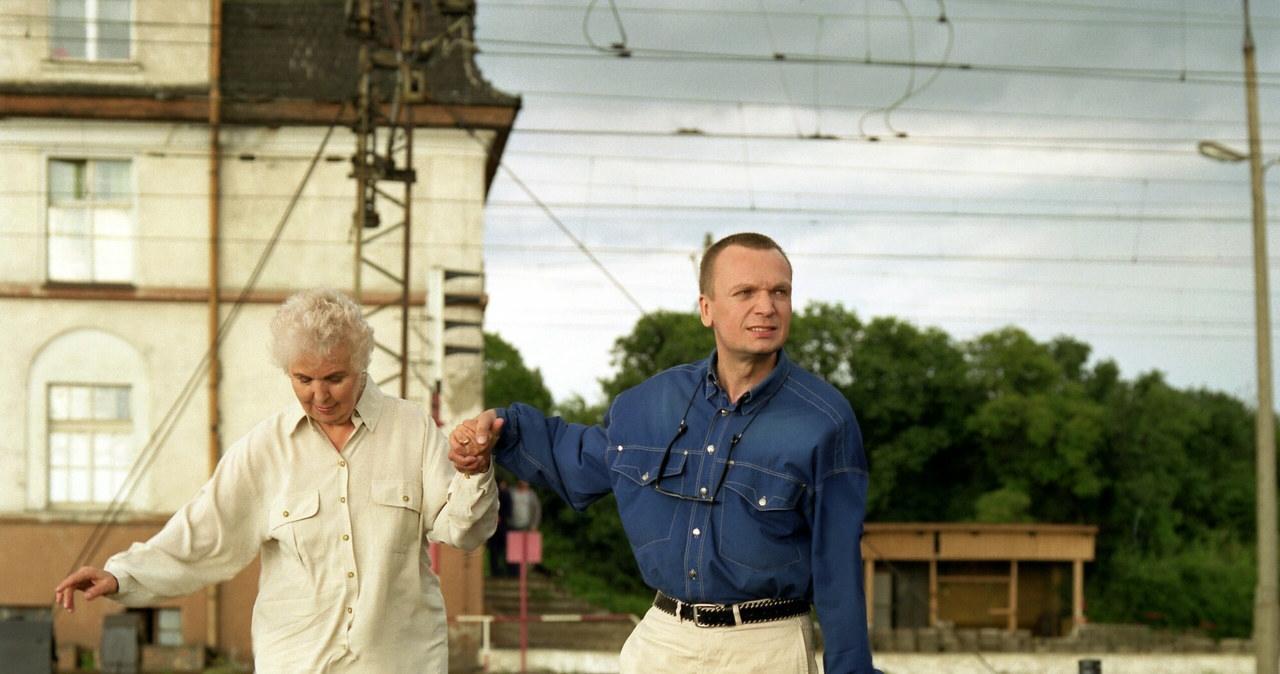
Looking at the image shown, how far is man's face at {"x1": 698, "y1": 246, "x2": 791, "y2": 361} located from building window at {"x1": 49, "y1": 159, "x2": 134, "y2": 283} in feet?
58.8

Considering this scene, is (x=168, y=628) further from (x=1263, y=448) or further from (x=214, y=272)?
(x=1263, y=448)

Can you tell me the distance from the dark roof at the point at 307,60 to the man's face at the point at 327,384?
54.0 ft

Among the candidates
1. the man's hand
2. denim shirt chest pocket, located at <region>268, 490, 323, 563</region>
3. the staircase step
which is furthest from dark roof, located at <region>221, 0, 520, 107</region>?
the man's hand

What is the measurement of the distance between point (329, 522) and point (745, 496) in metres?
1.19

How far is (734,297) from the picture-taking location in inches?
150

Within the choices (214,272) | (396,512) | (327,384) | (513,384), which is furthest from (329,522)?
(513,384)

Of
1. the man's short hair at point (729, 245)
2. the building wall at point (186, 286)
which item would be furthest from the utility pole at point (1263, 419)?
the man's short hair at point (729, 245)

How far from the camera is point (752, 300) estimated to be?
12.4 feet

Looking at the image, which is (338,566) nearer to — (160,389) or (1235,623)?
(160,389)

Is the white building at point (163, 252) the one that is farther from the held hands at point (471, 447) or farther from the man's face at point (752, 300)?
the man's face at point (752, 300)

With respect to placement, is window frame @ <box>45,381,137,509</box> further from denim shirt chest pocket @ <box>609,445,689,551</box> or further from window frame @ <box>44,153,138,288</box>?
denim shirt chest pocket @ <box>609,445,689,551</box>

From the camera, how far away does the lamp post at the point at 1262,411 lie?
A: 1948 centimetres

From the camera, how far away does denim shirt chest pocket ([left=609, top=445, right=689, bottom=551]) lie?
12.7 ft

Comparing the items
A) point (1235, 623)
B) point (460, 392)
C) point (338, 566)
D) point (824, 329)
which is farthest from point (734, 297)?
point (824, 329)
